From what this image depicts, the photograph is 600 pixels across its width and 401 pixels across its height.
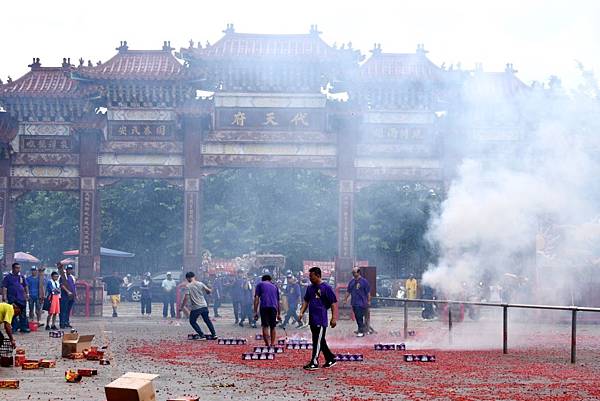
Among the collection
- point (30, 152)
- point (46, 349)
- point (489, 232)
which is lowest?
point (46, 349)

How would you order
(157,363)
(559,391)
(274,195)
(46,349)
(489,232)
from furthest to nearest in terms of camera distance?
(274,195)
(489,232)
(46,349)
(157,363)
(559,391)

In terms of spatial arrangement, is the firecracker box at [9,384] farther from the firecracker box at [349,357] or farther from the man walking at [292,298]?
the man walking at [292,298]

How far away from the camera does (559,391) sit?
13758 millimetres

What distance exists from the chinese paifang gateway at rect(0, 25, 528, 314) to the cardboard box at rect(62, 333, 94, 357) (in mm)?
15459

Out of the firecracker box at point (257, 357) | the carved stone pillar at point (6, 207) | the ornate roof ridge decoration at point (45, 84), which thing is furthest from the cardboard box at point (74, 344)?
the ornate roof ridge decoration at point (45, 84)

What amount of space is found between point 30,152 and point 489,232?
15.8m

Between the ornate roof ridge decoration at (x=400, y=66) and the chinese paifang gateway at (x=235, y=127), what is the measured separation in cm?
17

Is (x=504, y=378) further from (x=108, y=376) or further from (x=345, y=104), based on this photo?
(x=345, y=104)

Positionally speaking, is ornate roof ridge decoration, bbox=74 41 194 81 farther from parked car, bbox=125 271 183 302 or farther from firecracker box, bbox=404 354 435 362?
firecracker box, bbox=404 354 435 362

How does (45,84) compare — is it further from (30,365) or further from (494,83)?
(30,365)

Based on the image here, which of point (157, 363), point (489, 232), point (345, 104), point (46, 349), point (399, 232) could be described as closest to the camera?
point (157, 363)

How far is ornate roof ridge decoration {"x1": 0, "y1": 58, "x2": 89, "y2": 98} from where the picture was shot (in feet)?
117

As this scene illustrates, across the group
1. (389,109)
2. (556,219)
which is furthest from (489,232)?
(389,109)

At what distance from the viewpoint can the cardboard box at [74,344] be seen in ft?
59.6
